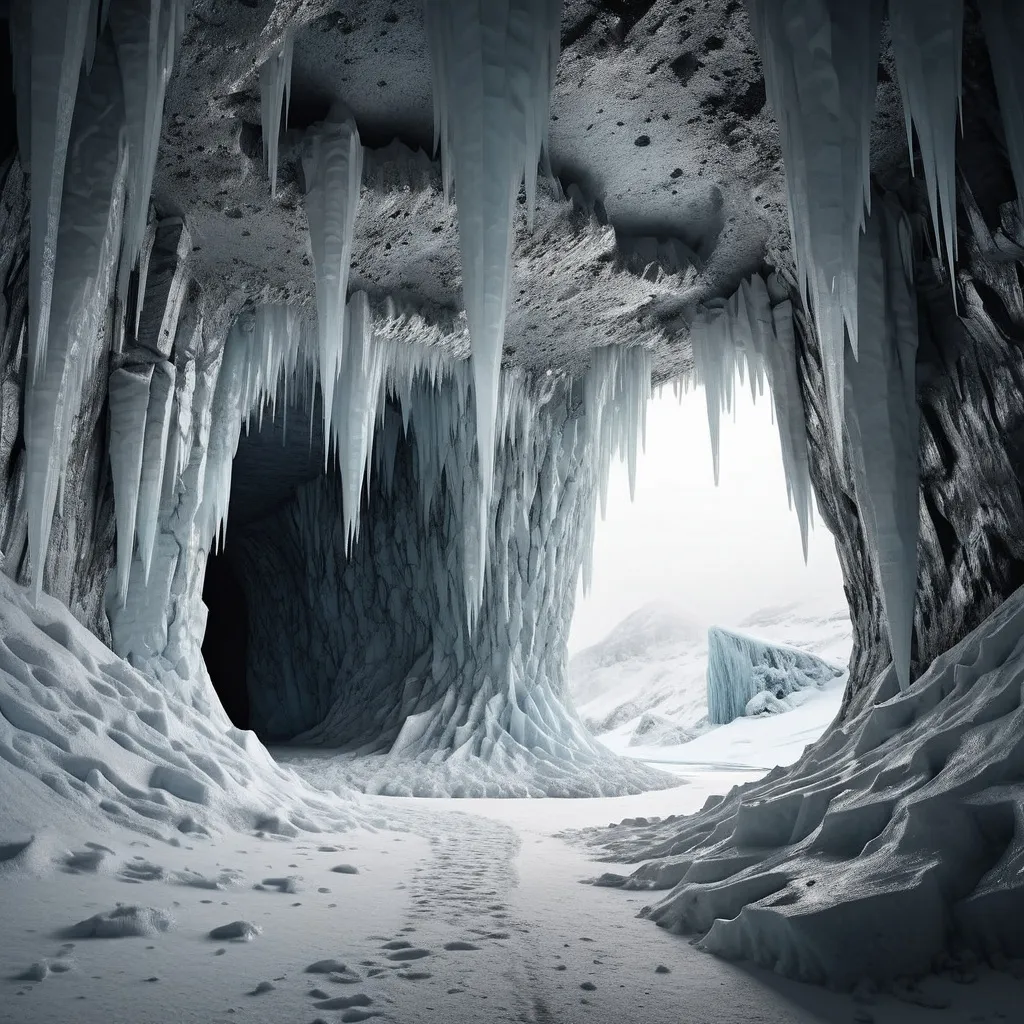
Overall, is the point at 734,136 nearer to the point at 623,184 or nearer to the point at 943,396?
the point at 623,184

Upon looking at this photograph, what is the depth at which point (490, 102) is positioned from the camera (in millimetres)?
3363

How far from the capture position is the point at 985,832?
2115 millimetres

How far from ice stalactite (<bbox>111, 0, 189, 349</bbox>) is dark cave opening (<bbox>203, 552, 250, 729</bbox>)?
42.6 feet

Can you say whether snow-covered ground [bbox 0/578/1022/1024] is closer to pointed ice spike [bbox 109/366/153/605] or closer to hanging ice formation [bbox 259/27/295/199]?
pointed ice spike [bbox 109/366/153/605]

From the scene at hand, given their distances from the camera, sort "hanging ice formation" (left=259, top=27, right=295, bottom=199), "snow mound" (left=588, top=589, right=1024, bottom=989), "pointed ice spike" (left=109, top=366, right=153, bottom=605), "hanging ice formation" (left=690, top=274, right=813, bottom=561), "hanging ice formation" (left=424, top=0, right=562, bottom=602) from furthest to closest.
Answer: "hanging ice formation" (left=690, top=274, right=813, bottom=561) < "pointed ice spike" (left=109, top=366, right=153, bottom=605) < "hanging ice formation" (left=259, top=27, right=295, bottom=199) < "hanging ice formation" (left=424, top=0, right=562, bottom=602) < "snow mound" (left=588, top=589, right=1024, bottom=989)

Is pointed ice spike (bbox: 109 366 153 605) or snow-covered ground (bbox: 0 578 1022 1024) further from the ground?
pointed ice spike (bbox: 109 366 153 605)

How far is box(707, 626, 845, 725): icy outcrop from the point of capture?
1880cm

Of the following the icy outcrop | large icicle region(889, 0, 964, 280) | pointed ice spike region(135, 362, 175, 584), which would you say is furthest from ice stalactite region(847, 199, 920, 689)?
the icy outcrop

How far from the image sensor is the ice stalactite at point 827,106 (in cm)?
309

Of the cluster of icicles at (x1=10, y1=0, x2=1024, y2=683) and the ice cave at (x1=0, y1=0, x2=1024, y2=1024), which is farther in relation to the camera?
the cluster of icicles at (x1=10, y1=0, x2=1024, y2=683)

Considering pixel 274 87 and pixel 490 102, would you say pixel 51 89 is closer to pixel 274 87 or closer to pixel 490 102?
pixel 274 87

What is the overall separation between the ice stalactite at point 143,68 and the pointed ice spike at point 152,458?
218cm

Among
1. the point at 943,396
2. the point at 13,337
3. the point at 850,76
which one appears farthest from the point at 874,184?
the point at 13,337

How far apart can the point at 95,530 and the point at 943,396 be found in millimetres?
4723
